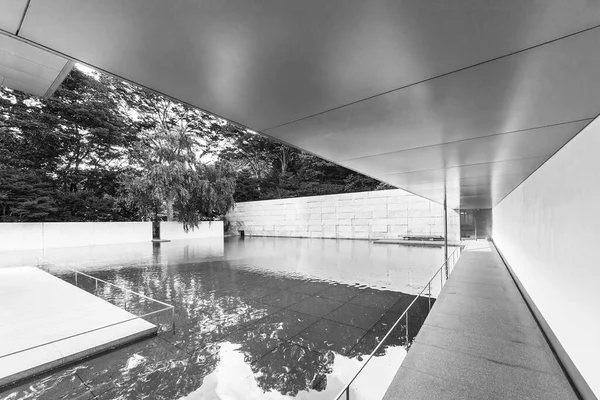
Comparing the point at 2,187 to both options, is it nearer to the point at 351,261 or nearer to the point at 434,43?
the point at 351,261

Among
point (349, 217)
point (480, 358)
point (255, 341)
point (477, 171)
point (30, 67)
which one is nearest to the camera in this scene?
point (30, 67)

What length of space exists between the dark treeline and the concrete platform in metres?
12.6

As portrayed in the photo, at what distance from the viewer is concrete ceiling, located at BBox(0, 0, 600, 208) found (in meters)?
1.07

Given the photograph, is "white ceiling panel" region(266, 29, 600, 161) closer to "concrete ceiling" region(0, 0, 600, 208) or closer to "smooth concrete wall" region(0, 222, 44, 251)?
"concrete ceiling" region(0, 0, 600, 208)

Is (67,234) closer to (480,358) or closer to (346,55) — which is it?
(480,358)

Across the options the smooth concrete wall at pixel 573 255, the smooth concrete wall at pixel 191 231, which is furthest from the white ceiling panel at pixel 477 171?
the smooth concrete wall at pixel 191 231

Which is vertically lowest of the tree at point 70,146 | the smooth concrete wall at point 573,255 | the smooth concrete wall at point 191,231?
the smooth concrete wall at point 191,231

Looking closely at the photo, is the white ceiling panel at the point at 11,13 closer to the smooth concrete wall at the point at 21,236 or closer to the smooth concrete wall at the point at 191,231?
the smooth concrete wall at the point at 21,236

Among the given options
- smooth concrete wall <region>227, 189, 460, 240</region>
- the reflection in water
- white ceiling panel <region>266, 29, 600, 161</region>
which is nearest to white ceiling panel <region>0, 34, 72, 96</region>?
white ceiling panel <region>266, 29, 600, 161</region>

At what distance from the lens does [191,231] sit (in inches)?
880

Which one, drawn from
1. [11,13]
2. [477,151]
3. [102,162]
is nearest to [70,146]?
[102,162]

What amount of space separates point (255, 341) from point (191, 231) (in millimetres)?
20124

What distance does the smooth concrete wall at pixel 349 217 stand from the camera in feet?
58.4

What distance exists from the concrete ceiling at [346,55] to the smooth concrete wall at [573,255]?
0.64 metres
